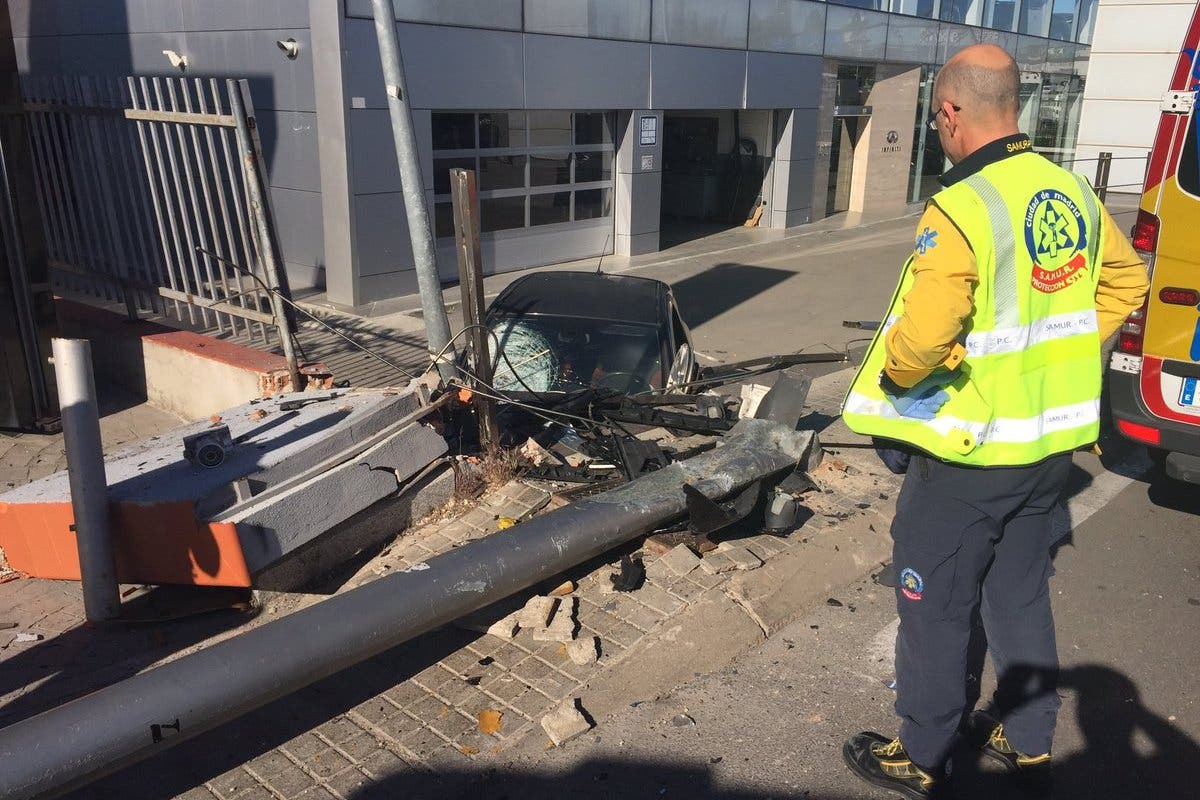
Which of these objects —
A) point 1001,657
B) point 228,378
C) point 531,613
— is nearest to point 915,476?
point 1001,657

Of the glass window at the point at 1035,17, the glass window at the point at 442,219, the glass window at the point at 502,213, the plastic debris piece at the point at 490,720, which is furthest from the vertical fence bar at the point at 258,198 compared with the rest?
the glass window at the point at 1035,17

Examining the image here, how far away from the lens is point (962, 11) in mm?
22500

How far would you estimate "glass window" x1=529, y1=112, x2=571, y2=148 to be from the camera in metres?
13.8

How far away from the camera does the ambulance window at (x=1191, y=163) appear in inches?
204

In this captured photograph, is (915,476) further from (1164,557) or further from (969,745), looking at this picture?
(1164,557)

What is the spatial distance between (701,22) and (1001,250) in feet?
46.5

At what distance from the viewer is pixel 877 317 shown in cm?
1172

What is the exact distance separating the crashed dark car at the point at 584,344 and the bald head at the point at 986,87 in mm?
3245

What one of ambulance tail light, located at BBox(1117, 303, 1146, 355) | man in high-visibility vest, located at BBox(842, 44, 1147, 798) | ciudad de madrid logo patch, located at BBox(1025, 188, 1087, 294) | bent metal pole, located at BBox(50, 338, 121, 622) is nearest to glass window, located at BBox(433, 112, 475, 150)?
bent metal pole, located at BBox(50, 338, 121, 622)

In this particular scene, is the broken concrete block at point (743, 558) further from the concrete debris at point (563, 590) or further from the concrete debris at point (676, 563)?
the concrete debris at point (563, 590)

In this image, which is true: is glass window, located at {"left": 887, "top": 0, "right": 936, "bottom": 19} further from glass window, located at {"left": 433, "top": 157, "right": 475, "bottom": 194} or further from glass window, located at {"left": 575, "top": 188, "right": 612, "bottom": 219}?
glass window, located at {"left": 433, "top": 157, "right": 475, "bottom": 194}

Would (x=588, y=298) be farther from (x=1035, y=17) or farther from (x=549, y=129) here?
(x=1035, y=17)

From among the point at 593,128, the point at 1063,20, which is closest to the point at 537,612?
the point at 593,128

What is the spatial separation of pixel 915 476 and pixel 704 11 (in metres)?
14.2
